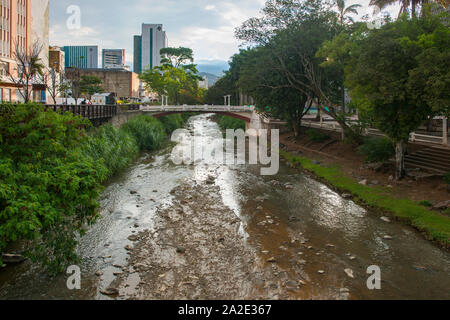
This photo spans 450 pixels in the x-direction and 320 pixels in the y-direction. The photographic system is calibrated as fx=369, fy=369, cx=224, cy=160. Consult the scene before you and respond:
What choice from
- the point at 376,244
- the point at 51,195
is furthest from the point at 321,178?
the point at 51,195

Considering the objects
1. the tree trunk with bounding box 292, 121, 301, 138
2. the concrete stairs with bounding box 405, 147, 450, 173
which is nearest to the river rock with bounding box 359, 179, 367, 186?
the concrete stairs with bounding box 405, 147, 450, 173

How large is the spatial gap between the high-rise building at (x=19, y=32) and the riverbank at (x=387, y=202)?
3183cm

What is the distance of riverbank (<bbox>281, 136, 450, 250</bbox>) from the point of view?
13727 millimetres

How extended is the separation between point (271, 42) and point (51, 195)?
87.8 ft

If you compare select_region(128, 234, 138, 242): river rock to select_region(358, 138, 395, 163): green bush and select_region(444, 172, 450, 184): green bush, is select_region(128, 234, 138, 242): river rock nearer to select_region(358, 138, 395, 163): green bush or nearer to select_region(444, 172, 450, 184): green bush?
select_region(444, 172, 450, 184): green bush

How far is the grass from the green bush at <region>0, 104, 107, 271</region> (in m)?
11.9

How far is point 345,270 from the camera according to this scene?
1107 cm

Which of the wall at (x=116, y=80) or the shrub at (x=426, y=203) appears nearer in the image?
the shrub at (x=426, y=203)

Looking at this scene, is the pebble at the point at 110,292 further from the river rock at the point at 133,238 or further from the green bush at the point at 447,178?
the green bush at the point at 447,178

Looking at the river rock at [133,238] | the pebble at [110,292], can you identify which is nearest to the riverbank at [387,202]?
the river rock at [133,238]

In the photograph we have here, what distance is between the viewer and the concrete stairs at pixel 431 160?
19719 millimetres

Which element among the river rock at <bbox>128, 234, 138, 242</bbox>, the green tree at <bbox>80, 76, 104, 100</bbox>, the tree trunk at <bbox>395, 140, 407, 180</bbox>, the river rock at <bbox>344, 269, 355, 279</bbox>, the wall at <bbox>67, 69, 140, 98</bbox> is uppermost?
the wall at <bbox>67, 69, 140, 98</bbox>
